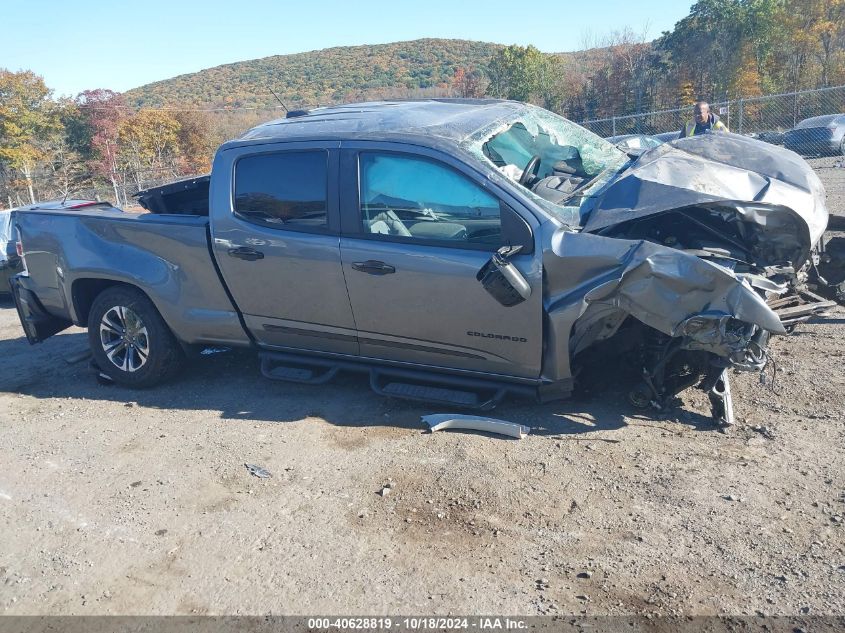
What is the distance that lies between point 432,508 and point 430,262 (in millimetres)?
1467

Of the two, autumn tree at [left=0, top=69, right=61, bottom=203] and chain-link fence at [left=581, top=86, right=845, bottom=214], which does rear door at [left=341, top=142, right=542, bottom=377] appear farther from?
autumn tree at [left=0, top=69, right=61, bottom=203]

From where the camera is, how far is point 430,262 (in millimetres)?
4430

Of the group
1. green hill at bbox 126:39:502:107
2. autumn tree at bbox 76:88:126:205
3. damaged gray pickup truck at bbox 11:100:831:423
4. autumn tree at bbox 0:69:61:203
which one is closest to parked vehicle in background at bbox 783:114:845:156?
damaged gray pickup truck at bbox 11:100:831:423

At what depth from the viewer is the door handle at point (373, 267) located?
180 inches

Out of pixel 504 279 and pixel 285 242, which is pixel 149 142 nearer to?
pixel 285 242

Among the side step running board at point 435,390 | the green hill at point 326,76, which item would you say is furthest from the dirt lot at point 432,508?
the green hill at point 326,76

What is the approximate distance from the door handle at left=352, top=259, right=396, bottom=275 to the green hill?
5466 centimetres

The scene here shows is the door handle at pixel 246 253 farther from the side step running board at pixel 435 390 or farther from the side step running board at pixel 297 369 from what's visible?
the side step running board at pixel 435 390

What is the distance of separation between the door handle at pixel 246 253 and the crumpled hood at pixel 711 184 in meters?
2.20

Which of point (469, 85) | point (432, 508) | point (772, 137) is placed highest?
point (469, 85)

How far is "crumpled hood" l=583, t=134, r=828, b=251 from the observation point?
4258 mm

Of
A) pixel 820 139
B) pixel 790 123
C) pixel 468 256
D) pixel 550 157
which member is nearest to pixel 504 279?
pixel 468 256

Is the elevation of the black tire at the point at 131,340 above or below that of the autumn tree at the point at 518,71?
below

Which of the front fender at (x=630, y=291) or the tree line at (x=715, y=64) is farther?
the tree line at (x=715, y=64)
